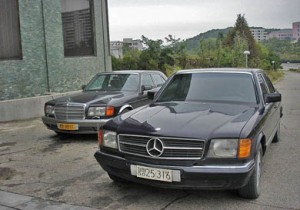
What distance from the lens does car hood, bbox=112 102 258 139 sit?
414 cm

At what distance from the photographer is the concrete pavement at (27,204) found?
4416 mm

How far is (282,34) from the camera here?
404ft

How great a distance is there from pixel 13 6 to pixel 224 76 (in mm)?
9116

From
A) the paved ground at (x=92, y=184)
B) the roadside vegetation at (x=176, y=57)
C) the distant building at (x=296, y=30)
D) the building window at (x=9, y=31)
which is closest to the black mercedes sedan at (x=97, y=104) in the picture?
the paved ground at (x=92, y=184)

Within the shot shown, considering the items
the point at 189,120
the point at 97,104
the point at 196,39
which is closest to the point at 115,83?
the point at 97,104

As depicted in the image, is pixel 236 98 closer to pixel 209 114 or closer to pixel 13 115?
pixel 209 114

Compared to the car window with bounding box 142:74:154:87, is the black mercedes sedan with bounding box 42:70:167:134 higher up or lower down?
lower down

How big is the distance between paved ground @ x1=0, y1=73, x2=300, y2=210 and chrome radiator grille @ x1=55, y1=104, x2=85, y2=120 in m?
0.58

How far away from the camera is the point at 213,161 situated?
403cm

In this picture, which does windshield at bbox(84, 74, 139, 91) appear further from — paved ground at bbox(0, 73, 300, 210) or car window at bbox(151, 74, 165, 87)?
paved ground at bbox(0, 73, 300, 210)

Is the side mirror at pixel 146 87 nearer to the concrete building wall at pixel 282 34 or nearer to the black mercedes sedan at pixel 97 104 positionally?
the black mercedes sedan at pixel 97 104

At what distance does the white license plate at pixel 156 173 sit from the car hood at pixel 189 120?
0.40 metres

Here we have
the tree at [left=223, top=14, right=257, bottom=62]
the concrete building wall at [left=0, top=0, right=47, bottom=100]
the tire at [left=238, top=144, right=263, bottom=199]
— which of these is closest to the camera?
the tire at [left=238, top=144, right=263, bottom=199]

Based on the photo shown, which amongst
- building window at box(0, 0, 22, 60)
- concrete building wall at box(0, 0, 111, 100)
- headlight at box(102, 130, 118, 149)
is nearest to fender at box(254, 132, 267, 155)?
headlight at box(102, 130, 118, 149)
